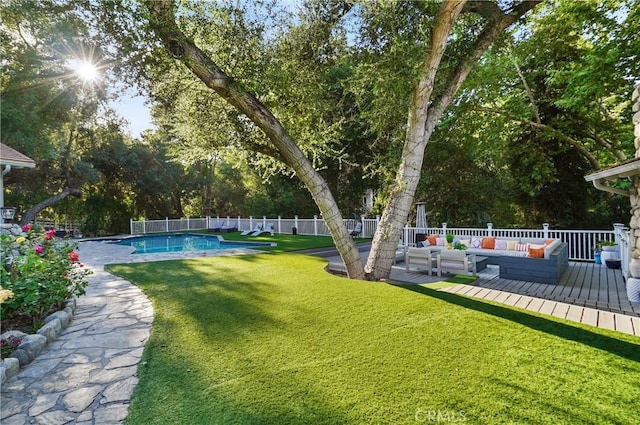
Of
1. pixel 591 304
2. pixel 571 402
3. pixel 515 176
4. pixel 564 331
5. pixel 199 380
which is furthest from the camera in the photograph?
pixel 515 176

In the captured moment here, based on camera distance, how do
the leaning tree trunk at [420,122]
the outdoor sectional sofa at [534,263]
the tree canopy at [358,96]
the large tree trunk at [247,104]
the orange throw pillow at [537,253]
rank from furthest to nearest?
the orange throw pillow at [537,253] → the outdoor sectional sofa at [534,263] → the leaning tree trunk at [420,122] → the tree canopy at [358,96] → the large tree trunk at [247,104]

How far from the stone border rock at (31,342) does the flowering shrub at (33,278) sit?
0.23 metres

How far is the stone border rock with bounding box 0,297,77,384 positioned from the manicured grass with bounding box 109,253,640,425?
1.09 meters

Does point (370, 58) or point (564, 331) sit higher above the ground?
point (370, 58)

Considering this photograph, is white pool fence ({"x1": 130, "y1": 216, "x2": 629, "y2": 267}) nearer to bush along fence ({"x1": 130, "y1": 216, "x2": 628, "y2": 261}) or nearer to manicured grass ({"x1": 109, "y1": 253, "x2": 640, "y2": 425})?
bush along fence ({"x1": 130, "y1": 216, "x2": 628, "y2": 261})

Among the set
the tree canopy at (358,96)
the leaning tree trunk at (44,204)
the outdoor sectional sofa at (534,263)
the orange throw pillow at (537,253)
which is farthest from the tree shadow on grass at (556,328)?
the leaning tree trunk at (44,204)

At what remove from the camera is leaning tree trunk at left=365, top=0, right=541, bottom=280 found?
594cm

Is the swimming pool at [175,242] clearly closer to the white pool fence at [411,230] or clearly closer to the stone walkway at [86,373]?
the white pool fence at [411,230]

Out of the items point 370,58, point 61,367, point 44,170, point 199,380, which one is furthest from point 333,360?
point 44,170

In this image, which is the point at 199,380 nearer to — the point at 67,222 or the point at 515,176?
the point at 515,176

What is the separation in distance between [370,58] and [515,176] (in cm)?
1057

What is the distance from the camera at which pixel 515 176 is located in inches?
556

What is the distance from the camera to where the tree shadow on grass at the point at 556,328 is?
3406mm

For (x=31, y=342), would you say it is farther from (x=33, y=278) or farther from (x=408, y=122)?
(x=408, y=122)
